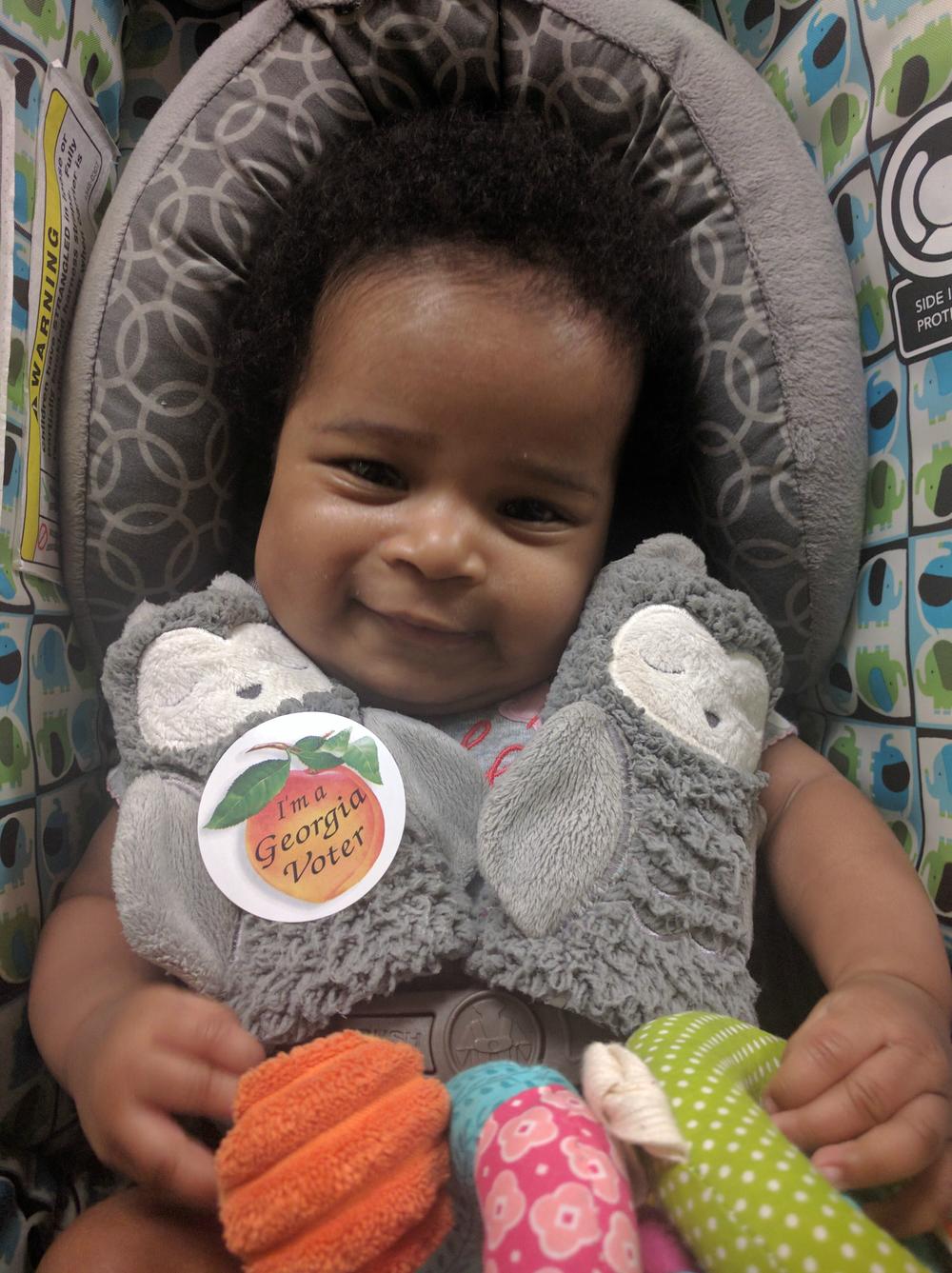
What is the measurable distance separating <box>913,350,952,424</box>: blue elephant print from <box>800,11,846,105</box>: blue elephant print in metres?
0.29

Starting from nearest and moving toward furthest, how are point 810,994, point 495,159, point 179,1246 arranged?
point 179,1246
point 810,994
point 495,159

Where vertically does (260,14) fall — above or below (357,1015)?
above

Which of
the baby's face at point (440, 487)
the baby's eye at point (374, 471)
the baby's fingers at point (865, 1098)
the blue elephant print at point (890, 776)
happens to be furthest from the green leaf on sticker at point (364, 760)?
the blue elephant print at point (890, 776)

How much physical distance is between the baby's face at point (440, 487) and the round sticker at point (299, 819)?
0.40 ft

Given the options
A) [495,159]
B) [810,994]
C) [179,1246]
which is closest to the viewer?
[179,1246]

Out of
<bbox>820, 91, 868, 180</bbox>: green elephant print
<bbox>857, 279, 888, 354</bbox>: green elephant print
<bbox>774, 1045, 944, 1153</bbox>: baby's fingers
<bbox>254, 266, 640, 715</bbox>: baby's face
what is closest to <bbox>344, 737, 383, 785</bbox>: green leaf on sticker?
<bbox>254, 266, 640, 715</bbox>: baby's face

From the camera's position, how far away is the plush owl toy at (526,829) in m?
0.58

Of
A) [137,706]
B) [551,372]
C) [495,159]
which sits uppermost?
[495,159]

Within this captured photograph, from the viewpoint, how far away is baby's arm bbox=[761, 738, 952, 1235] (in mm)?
480

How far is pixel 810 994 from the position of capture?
66 cm

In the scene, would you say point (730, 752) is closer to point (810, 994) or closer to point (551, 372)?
point (810, 994)

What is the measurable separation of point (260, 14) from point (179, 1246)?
3.20 feet

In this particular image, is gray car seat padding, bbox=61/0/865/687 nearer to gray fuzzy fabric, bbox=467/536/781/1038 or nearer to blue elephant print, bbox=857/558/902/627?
blue elephant print, bbox=857/558/902/627

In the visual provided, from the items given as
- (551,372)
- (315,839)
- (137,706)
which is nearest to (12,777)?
(137,706)
